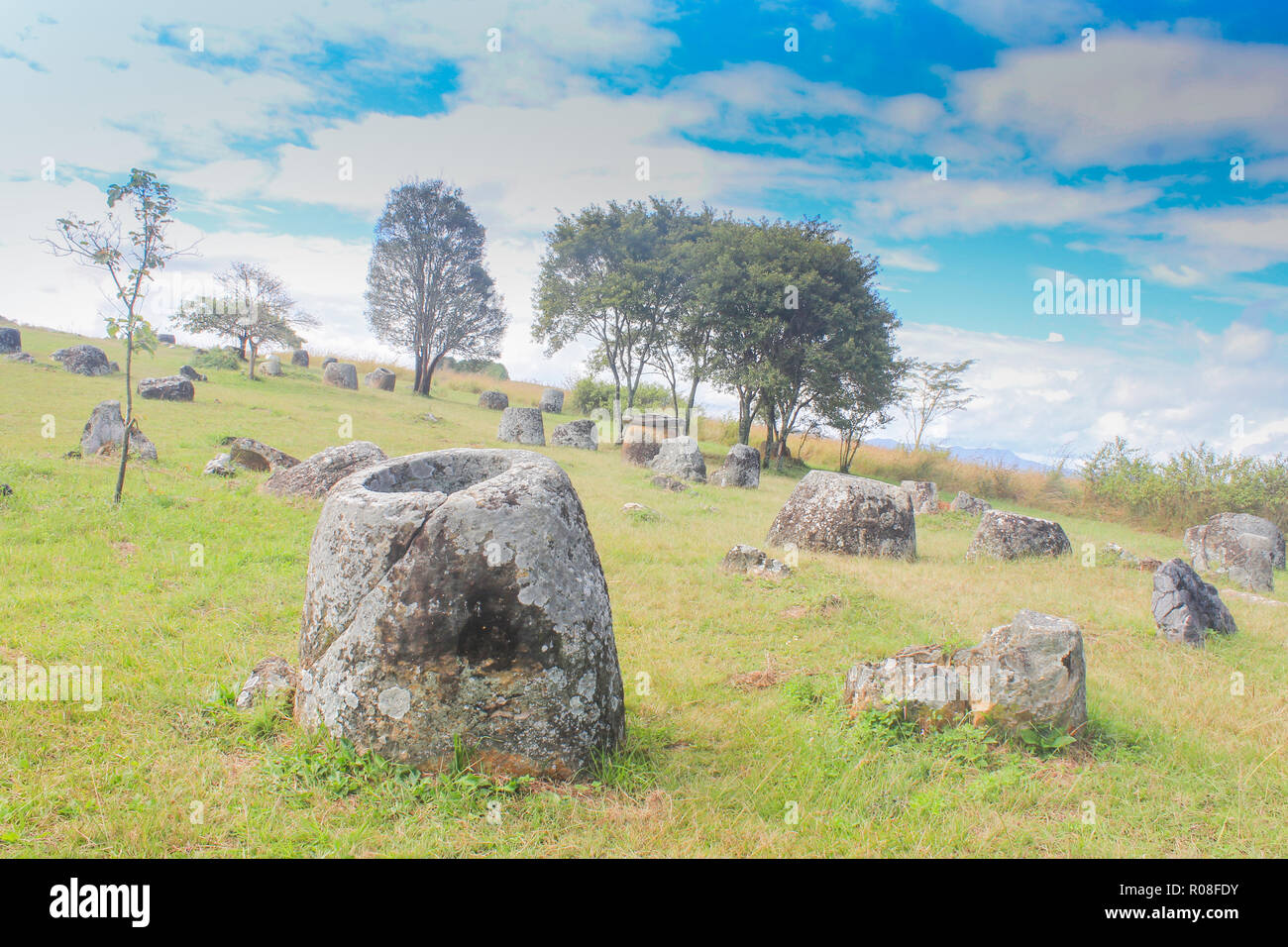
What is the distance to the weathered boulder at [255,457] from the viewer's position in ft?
44.3

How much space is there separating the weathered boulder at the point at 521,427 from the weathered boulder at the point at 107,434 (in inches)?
505

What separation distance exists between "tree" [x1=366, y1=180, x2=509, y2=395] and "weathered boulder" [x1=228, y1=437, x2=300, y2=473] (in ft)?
89.4

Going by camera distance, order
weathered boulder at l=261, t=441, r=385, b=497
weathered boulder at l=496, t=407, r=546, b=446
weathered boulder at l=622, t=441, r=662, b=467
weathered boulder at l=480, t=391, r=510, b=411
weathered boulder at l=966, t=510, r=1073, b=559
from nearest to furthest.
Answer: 1. weathered boulder at l=261, t=441, r=385, b=497
2. weathered boulder at l=966, t=510, r=1073, b=559
3. weathered boulder at l=622, t=441, r=662, b=467
4. weathered boulder at l=496, t=407, r=546, b=446
5. weathered boulder at l=480, t=391, r=510, b=411

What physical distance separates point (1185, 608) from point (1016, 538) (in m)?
4.32

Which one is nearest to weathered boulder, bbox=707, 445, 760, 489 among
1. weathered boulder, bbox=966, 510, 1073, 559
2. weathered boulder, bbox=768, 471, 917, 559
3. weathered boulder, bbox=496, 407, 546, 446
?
weathered boulder, bbox=496, 407, 546, 446

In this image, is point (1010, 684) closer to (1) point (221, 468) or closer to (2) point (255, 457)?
(1) point (221, 468)

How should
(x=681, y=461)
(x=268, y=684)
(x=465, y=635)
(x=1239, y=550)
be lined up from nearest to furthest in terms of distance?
(x=465, y=635)
(x=268, y=684)
(x=1239, y=550)
(x=681, y=461)

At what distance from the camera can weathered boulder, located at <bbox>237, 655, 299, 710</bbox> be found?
15.1 ft

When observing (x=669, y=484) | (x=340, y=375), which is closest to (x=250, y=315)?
(x=340, y=375)

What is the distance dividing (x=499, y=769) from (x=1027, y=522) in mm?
11694

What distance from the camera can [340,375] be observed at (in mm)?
35656

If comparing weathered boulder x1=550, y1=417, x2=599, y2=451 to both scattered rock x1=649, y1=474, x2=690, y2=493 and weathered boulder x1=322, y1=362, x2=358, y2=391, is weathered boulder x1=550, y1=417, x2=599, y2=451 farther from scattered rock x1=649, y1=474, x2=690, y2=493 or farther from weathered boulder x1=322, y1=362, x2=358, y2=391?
weathered boulder x1=322, y1=362, x2=358, y2=391
